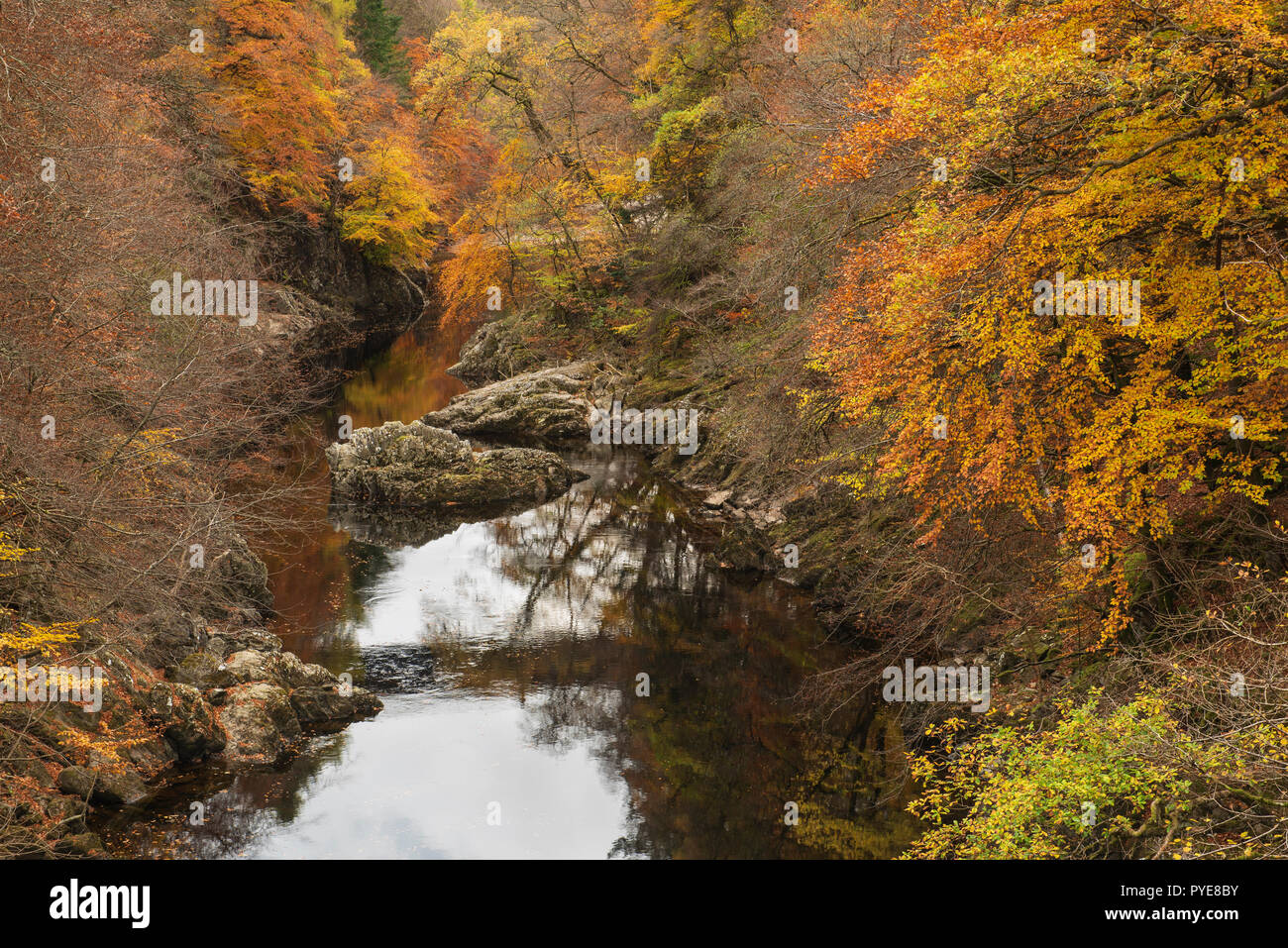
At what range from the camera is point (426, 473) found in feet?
75.5

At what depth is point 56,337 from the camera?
1126 centimetres

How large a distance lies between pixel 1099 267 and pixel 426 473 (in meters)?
16.9

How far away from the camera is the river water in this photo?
999 cm

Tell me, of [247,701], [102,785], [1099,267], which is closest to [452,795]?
[247,701]

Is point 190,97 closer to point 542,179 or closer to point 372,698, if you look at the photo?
point 542,179

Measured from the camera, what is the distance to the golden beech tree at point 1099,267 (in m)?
7.91

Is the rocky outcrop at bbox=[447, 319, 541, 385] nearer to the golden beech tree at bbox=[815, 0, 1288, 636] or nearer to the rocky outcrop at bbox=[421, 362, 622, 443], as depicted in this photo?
the rocky outcrop at bbox=[421, 362, 622, 443]

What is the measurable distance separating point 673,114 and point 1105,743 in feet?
72.5

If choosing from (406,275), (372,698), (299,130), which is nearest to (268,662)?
(372,698)


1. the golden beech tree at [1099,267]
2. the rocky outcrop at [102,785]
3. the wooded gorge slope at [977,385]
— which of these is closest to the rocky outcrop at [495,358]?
the wooded gorge slope at [977,385]

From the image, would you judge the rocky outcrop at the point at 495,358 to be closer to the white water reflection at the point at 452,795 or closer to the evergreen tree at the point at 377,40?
the white water reflection at the point at 452,795

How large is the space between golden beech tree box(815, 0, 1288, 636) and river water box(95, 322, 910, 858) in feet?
12.3

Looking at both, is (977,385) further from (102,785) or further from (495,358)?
(495,358)

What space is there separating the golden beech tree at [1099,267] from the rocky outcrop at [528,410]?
745 inches
